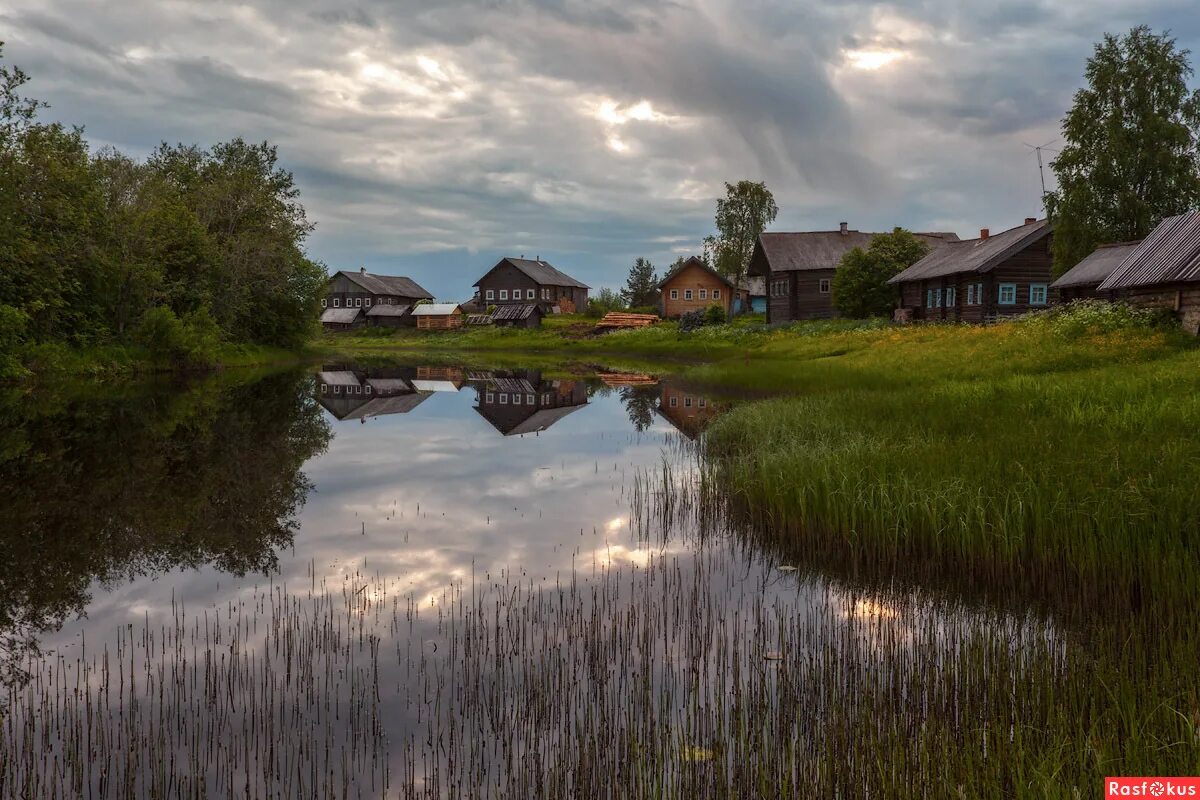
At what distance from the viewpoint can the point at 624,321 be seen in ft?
266

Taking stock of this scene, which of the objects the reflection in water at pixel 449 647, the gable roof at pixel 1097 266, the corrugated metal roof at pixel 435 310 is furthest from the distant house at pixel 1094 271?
the corrugated metal roof at pixel 435 310

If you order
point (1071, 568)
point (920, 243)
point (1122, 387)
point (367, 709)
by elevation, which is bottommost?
point (367, 709)

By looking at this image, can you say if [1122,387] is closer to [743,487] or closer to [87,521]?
[743,487]

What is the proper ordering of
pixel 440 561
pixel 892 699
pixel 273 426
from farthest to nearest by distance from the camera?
pixel 273 426, pixel 440 561, pixel 892 699

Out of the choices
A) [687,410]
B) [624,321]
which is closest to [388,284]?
[624,321]

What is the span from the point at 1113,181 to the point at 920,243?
55.7ft

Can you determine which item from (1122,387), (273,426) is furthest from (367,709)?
(273,426)

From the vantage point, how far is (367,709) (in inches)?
243

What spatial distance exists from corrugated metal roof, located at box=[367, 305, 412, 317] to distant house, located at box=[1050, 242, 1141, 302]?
81.8 meters

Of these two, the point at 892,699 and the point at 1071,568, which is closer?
the point at 892,699

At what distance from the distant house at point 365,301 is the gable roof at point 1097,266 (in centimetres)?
8143

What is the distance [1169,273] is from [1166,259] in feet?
5.56

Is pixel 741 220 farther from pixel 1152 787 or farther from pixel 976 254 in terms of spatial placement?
pixel 1152 787

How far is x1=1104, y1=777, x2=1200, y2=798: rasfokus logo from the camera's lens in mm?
4230
